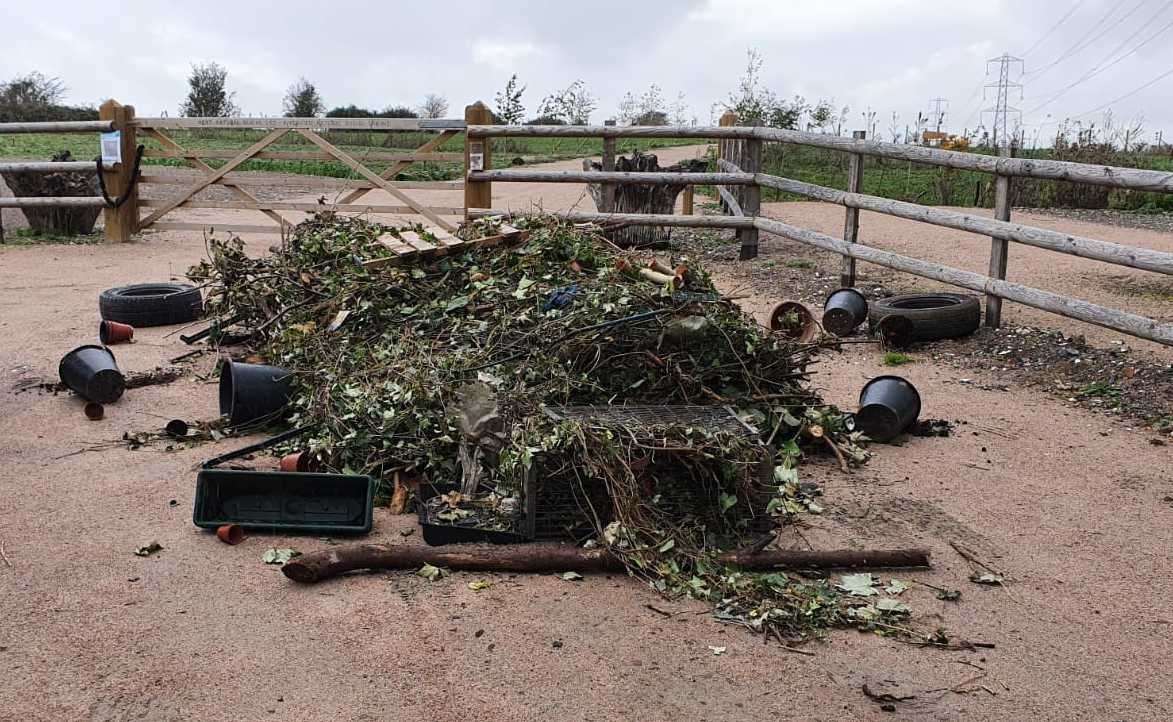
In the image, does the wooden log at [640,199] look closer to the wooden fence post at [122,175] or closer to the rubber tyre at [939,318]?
the rubber tyre at [939,318]

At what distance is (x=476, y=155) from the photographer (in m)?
12.5

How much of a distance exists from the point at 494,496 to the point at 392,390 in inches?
41.4

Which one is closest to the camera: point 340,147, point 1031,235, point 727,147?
point 1031,235

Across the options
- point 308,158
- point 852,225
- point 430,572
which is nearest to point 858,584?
point 430,572

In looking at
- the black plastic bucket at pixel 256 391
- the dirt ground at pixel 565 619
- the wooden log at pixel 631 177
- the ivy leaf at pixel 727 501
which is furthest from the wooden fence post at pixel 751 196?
the ivy leaf at pixel 727 501

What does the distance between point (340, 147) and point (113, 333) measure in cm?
2340

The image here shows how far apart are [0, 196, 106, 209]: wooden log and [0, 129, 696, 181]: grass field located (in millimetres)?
6669

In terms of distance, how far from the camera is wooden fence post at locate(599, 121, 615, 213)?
12.2 metres

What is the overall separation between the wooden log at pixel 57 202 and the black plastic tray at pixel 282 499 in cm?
984

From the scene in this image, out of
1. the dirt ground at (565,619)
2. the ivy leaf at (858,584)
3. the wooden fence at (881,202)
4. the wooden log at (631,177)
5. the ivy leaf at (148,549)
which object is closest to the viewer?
the dirt ground at (565,619)

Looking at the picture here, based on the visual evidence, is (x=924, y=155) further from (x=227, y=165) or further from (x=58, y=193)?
(x=58, y=193)

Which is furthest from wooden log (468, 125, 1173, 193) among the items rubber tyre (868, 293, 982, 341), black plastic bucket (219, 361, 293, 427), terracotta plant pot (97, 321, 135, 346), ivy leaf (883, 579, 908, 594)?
terracotta plant pot (97, 321, 135, 346)

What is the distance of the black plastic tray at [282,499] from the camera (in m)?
4.50

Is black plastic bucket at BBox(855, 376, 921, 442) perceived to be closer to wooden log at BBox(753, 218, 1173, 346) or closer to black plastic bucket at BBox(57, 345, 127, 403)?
wooden log at BBox(753, 218, 1173, 346)
